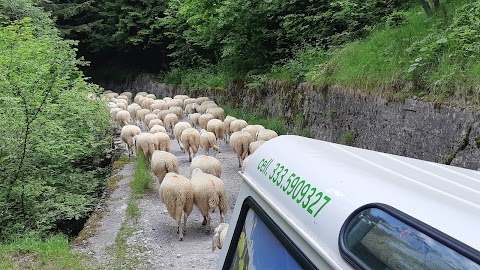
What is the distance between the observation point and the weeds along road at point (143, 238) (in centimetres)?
644

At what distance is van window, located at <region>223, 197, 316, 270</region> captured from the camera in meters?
1.56

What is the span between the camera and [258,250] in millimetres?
1931

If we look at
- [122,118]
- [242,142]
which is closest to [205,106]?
[122,118]

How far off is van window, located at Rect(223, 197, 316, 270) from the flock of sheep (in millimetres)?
3553

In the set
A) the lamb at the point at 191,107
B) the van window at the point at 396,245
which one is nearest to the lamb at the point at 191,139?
the lamb at the point at 191,107

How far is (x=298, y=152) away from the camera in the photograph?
1.93m

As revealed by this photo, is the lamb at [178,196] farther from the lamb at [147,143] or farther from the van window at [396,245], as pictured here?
the van window at [396,245]

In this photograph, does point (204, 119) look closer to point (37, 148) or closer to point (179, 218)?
point (37, 148)

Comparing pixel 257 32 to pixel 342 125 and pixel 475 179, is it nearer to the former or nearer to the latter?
pixel 342 125

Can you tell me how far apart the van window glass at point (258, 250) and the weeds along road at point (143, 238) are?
4338 mm

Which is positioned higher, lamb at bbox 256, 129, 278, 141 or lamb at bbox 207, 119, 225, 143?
lamb at bbox 256, 129, 278, 141

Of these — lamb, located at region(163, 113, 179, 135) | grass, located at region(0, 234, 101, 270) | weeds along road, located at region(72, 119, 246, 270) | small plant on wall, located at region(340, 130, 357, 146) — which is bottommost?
weeds along road, located at region(72, 119, 246, 270)

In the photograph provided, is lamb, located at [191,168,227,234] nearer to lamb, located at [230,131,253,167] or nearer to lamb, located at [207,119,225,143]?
lamb, located at [230,131,253,167]

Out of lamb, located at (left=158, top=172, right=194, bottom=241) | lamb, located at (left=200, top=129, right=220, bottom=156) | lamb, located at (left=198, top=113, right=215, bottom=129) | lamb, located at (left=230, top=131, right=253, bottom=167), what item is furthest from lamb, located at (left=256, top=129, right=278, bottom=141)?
lamb, located at (left=198, top=113, right=215, bottom=129)
